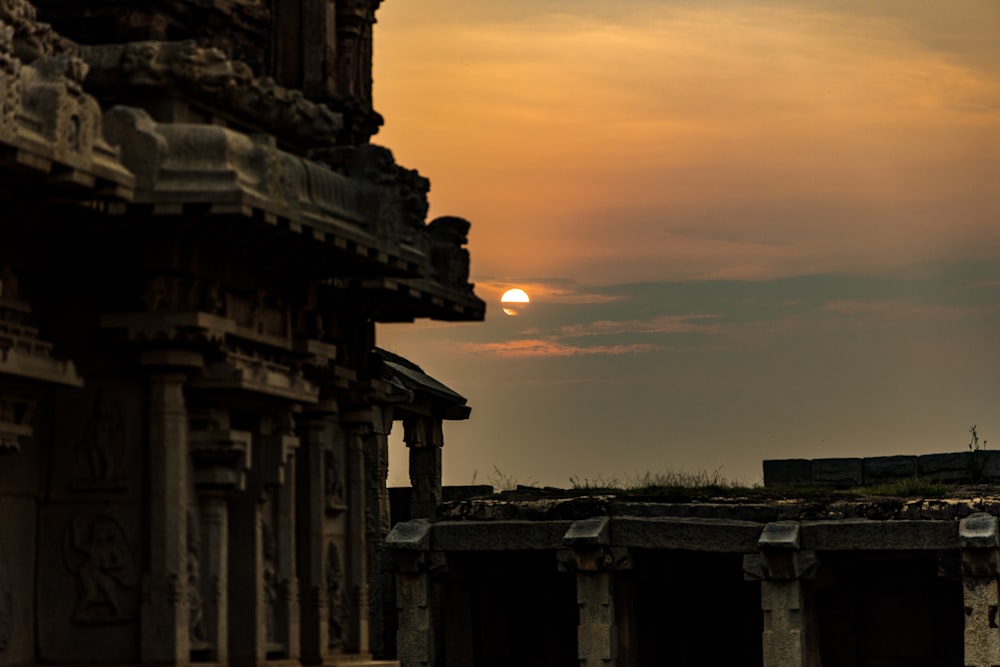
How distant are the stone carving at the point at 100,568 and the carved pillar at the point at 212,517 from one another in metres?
0.75

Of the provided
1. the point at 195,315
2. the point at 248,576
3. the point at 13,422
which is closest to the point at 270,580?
the point at 248,576

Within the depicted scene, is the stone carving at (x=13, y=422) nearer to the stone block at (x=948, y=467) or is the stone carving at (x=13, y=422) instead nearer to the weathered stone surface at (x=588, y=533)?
the weathered stone surface at (x=588, y=533)

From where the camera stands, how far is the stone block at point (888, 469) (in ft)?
141

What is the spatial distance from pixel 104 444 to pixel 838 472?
23.7 m

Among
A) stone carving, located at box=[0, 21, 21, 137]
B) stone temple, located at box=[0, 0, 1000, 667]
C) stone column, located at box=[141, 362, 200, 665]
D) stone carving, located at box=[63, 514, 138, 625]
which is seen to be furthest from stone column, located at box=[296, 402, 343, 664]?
stone carving, located at box=[0, 21, 21, 137]

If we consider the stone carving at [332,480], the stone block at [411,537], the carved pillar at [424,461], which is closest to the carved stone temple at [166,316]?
A: the stone carving at [332,480]

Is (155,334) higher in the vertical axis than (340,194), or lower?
lower

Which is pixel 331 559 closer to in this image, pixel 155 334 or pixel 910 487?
pixel 155 334

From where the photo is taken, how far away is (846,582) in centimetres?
4166

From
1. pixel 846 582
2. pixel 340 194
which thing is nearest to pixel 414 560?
pixel 846 582

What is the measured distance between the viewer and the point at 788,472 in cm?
4419

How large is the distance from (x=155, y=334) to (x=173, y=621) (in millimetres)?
2525

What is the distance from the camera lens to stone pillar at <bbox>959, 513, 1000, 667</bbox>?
35719mm

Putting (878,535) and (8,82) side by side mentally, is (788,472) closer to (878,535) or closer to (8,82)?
(878,535)
